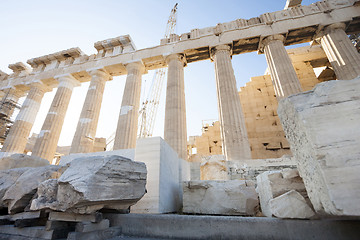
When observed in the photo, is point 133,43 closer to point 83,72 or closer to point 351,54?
point 83,72

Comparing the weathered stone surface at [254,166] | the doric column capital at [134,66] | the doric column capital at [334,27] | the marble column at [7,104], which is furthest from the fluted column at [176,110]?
the marble column at [7,104]

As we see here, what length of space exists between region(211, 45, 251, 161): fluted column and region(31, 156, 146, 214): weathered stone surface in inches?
266

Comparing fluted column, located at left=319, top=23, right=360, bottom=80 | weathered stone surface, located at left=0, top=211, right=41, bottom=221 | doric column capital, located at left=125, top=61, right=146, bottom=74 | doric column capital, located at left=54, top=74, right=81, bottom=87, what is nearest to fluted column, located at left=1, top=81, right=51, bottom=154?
doric column capital, located at left=54, top=74, right=81, bottom=87

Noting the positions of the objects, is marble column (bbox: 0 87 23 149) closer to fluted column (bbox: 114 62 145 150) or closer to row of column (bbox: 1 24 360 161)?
row of column (bbox: 1 24 360 161)

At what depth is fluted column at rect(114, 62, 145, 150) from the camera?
10.6m

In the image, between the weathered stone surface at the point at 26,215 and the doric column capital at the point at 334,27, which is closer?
the weathered stone surface at the point at 26,215

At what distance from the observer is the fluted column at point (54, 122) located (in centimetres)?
1197

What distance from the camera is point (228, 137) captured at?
9.02 metres

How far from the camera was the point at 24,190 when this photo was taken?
2.85 m

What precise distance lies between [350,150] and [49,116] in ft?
54.2

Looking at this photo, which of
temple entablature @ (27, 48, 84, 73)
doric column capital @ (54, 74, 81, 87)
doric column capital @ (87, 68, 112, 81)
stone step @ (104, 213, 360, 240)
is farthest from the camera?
temple entablature @ (27, 48, 84, 73)

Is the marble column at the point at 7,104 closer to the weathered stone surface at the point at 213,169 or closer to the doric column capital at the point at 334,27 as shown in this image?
the weathered stone surface at the point at 213,169

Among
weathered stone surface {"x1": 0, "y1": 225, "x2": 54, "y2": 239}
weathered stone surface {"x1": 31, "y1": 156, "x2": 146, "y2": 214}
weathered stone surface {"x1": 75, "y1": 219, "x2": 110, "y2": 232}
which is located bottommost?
weathered stone surface {"x1": 0, "y1": 225, "x2": 54, "y2": 239}

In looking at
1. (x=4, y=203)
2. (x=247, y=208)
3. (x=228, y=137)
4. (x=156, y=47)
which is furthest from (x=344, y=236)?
(x=156, y=47)
